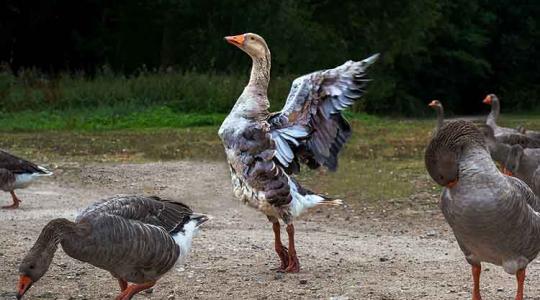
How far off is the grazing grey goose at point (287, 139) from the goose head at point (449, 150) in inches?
81.7

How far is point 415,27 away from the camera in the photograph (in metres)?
30.7

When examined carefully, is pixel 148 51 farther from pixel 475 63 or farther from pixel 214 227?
pixel 214 227

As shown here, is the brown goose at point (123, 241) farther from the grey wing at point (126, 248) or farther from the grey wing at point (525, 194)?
the grey wing at point (525, 194)

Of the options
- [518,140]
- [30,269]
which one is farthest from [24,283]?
[518,140]

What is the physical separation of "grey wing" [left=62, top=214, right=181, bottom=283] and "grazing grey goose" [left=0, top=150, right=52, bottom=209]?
15.9 ft

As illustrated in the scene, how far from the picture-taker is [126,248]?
5812 millimetres

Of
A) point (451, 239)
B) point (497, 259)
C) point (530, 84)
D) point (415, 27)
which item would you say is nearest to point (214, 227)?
point (451, 239)

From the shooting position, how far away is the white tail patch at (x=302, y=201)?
741 centimetres

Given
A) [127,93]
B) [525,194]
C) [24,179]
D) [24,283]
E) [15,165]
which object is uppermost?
[525,194]

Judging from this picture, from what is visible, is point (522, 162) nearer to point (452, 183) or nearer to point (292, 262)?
point (292, 262)

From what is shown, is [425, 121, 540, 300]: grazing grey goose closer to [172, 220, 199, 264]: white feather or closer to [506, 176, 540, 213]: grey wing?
[506, 176, 540, 213]: grey wing

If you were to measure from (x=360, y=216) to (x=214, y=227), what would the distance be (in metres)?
1.69

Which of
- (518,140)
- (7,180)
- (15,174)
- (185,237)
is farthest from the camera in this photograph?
(518,140)

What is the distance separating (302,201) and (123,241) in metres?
2.03
